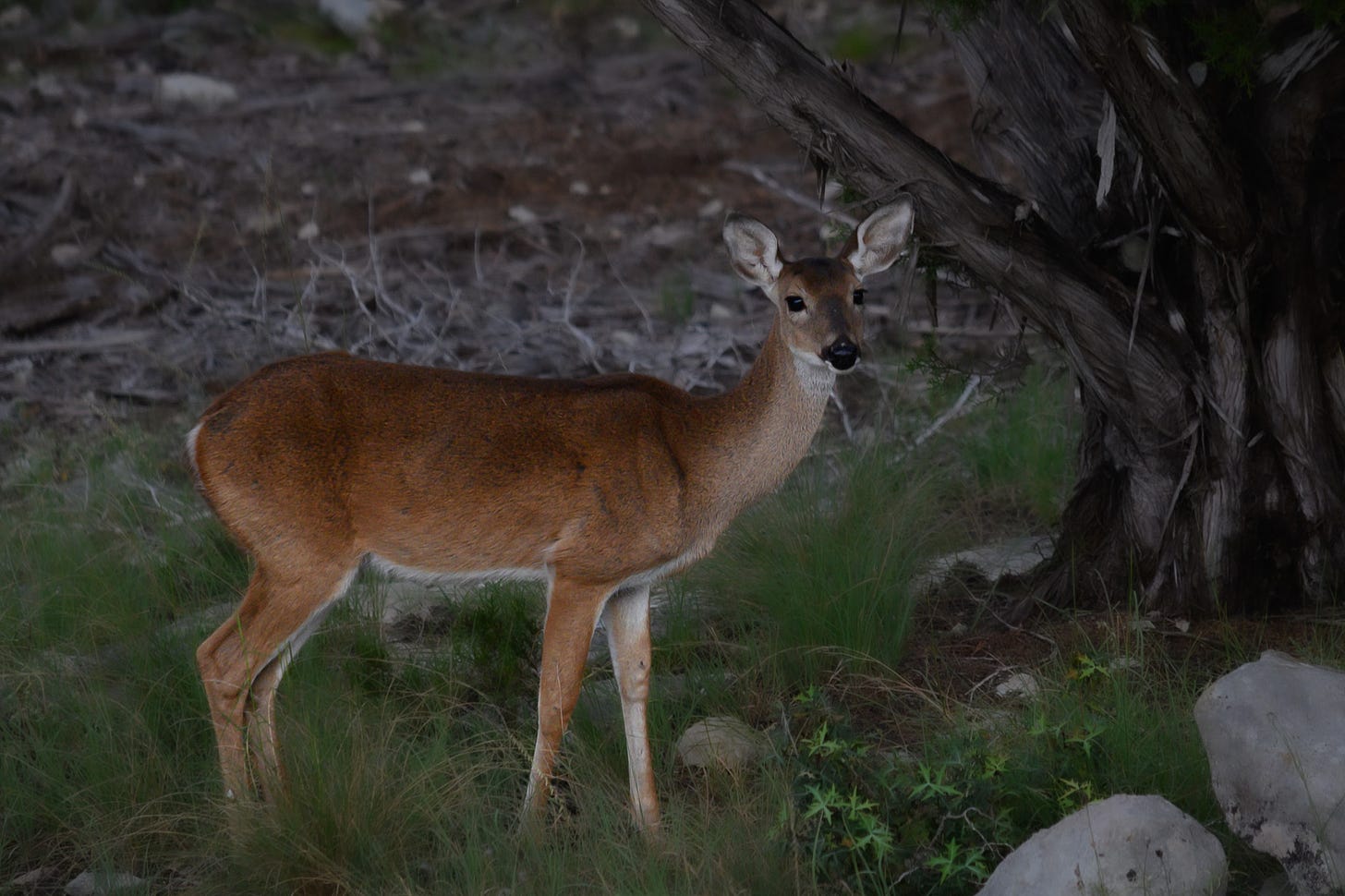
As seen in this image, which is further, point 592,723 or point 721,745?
point 592,723

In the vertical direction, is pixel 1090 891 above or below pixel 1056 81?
below

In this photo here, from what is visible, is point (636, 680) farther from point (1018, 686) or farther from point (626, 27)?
point (626, 27)

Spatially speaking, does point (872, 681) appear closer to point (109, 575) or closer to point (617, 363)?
point (109, 575)

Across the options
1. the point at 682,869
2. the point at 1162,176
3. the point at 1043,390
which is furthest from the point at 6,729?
the point at 1043,390

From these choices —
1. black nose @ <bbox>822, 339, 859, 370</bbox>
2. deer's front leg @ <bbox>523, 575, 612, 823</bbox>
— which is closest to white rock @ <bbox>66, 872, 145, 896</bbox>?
deer's front leg @ <bbox>523, 575, 612, 823</bbox>

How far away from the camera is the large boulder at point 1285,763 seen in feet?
12.3

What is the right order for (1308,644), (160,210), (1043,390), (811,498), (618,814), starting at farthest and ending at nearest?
A: (160,210)
(1043,390)
(811,498)
(1308,644)
(618,814)

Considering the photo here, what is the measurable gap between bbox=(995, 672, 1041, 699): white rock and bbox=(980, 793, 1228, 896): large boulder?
4.05 ft

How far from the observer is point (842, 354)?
4.63m

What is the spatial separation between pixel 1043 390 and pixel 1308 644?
2.47 meters

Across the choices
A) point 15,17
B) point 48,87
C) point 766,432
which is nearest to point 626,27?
point 48,87

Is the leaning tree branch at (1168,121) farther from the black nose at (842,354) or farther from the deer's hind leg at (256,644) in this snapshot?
the deer's hind leg at (256,644)

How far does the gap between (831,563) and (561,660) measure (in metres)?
1.26

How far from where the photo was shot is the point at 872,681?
17.3ft
